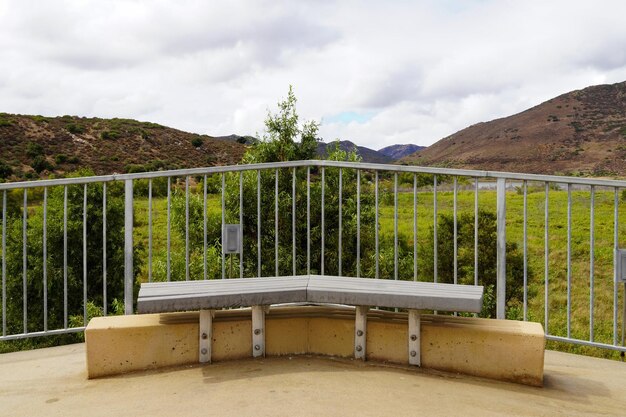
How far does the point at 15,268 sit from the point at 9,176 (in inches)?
1376

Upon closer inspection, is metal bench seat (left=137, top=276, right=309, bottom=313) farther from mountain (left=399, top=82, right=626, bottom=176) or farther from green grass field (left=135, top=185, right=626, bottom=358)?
mountain (left=399, top=82, right=626, bottom=176)

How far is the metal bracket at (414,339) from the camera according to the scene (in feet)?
12.3

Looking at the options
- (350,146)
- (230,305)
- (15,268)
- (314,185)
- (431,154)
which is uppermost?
(431,154)

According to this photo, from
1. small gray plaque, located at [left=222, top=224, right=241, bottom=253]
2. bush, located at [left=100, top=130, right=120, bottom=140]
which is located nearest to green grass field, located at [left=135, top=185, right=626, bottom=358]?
small gray plaque, located at [left=222, top=224, right=241, bottom=253]

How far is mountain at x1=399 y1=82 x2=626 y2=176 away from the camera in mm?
82188

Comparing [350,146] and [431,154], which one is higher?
[431,154]

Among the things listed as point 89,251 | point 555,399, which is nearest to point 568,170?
point 89,251

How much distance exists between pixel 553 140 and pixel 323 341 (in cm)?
9928

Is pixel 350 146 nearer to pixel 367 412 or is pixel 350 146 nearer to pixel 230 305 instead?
pixel 230 305

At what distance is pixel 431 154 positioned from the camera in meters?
114

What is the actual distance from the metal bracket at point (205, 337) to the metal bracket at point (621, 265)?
301 cm

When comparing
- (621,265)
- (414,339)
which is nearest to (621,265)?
(621,265)

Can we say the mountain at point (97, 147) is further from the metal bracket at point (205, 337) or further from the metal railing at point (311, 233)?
the metal bracket at point (205, 337)

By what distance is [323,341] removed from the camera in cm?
402
